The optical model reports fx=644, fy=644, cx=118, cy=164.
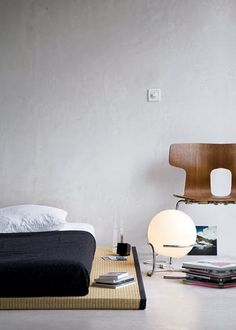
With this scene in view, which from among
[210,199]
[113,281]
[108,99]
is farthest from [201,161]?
[113,281]

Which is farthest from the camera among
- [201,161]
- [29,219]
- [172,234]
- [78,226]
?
[201,161]

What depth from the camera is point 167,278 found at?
383cm

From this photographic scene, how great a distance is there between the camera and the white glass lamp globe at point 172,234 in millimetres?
4000

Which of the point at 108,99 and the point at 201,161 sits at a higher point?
the point at 108,99

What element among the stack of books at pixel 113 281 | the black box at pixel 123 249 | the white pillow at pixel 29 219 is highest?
the white pillow at pixel 29 219

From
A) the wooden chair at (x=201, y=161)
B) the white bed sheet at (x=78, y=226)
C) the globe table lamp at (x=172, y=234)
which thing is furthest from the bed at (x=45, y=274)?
the wooden chair at (x=201, y=161)

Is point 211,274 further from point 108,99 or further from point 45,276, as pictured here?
point 108,99

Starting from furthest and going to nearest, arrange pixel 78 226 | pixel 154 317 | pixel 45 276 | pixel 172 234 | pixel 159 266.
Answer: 1. pixel 78 226
2. pixel 159 266
3. pixel 172 234
4. pixel 45 276
5. pixel 154 317

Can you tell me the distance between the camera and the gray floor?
2.75m

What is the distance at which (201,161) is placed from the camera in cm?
479

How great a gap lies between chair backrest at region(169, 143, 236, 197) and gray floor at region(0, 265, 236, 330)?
1.50 m

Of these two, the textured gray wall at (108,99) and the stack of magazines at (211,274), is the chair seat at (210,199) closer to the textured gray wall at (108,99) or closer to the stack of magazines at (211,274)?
the textured gray wall at (108,99)

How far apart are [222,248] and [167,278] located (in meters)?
1.21

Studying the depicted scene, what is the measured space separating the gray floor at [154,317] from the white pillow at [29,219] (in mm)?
1263
